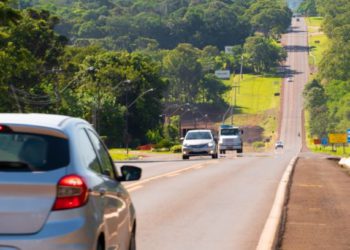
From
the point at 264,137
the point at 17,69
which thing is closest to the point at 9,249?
the point at 17,69

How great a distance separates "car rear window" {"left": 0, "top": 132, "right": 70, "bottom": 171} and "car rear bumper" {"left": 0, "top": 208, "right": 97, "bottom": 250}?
0.38 m

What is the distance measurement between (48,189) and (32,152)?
38cm

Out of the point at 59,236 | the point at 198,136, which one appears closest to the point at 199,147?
the point at 198,136

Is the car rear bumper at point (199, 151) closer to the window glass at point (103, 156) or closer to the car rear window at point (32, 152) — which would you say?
the window glass at point (103, 156)

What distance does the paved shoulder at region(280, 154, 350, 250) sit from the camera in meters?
15.4

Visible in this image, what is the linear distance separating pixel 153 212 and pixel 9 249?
1227 cm

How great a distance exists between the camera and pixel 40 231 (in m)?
7.58

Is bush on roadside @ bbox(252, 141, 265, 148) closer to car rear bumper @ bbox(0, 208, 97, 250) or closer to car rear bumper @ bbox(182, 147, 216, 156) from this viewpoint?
car rear bumper @ bbox(182, 147, 216, 156)

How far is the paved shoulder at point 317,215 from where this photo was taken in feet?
50.6

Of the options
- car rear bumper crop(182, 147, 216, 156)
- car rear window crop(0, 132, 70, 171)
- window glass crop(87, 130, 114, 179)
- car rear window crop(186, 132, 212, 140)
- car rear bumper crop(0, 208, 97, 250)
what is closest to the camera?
car rear bumper crop(0, 208, 97, 250)

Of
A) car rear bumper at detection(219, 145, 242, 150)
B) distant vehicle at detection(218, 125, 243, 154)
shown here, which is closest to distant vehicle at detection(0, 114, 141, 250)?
car rear bumper at detection(219, 145, 242, 150)

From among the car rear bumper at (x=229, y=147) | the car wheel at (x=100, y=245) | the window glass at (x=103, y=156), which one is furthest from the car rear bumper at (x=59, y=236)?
the car rear bumper at (x=229, y=147)

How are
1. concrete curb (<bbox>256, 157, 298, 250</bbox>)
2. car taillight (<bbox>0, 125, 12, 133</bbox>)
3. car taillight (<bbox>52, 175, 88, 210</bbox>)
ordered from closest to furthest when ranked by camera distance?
car taillight (<bbox>52, 175, 88, 210</bbox>), car taillight (<bbox>0, 125, 12, 133</bbox>), concrete curb (<bbox>256, 157, 298, 250</bbox>)

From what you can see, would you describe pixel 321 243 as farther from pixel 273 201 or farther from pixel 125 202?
pixel 273 201
